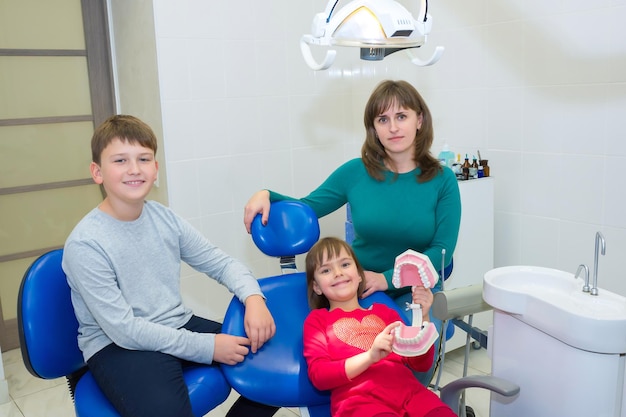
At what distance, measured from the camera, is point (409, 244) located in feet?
5.86

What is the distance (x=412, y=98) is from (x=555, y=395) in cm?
91

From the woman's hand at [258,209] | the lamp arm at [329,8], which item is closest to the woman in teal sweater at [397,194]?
the woman's hand at [258,209]

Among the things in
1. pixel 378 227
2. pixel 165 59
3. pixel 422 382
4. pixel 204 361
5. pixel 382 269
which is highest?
pixel 165 59

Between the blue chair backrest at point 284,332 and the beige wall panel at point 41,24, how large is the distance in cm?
169

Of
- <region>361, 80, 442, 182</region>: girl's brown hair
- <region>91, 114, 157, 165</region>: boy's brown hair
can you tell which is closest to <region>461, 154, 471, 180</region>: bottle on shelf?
<region>361, 80, 442, 182</region>: girl's brown hair

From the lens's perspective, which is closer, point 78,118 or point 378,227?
point 378,227

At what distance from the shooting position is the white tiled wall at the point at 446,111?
7.13 feet

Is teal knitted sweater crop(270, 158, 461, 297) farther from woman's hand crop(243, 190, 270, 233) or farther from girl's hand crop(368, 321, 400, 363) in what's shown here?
girl's hand crop(368, 321, 400, 363)

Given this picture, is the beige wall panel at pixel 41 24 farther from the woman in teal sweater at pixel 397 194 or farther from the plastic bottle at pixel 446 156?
the plastic bottle at pixel 446 156

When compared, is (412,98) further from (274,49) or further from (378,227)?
(274,49)

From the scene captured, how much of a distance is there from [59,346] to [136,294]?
0.70 feet

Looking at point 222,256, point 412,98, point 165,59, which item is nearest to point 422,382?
point 222,256

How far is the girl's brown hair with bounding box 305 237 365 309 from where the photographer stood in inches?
64.2

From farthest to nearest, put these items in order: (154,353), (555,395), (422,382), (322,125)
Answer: (322,125) → (422,382) → (154,353) → (555,395)
